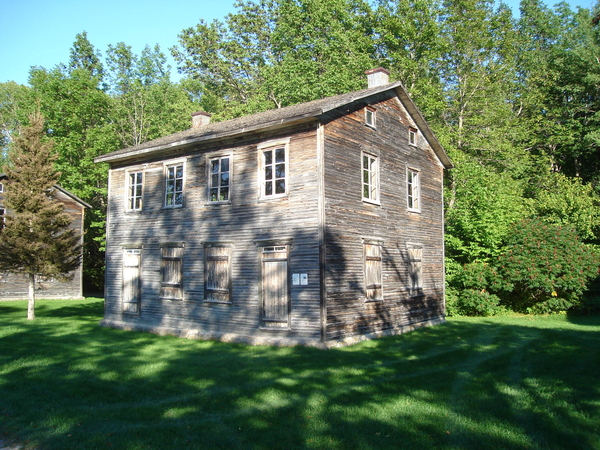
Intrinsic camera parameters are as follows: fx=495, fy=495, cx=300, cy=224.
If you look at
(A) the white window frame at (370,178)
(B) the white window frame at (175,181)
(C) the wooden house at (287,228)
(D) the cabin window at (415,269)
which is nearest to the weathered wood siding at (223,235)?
(C) the wooden house at (287,228)

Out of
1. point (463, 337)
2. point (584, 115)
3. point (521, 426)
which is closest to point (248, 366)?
point (521, 426)

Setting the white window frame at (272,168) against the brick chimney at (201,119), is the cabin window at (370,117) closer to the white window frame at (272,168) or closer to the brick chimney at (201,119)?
the white window frame at (272,168)

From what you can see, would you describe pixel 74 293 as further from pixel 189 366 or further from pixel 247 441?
pixel 247 441

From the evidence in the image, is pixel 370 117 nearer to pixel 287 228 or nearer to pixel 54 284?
pixel 287 228

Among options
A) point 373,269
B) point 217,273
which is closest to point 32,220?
point 217,273

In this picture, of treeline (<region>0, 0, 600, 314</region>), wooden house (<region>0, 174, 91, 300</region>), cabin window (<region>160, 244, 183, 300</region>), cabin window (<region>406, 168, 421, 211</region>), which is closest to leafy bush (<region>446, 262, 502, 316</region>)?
treeline (<region>0, 0, 600, 314</region>)

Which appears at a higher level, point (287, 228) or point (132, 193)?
point (132, 193)

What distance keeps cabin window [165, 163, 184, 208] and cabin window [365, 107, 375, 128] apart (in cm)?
708

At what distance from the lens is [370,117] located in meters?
17.3

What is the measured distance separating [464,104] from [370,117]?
711 inches

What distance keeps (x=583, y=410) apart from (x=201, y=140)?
13543 millimetres

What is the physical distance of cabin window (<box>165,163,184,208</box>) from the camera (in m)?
18.6

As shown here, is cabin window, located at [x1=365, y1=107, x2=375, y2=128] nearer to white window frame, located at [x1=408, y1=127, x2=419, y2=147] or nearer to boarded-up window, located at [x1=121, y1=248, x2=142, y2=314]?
white window frame, located at [x1=408, y1=127, x2=419, y2=147]

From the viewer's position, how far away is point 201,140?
56.2 feet
